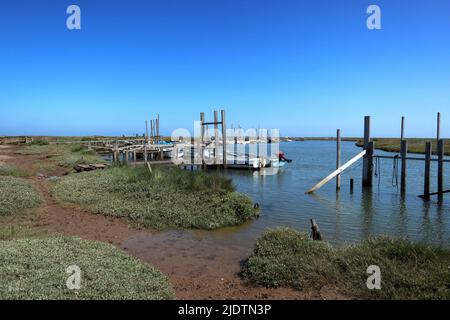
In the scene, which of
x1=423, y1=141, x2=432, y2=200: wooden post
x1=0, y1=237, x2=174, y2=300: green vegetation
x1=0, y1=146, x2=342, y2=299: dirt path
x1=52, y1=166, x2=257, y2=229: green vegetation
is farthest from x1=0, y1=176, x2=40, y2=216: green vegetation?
x1=423, y1=141, x2=432, y2=200: wooden post

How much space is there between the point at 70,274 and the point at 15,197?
8.39 m

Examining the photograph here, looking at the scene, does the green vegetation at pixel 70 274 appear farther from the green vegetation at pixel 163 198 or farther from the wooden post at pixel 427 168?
the wooden post at pixel 427 168

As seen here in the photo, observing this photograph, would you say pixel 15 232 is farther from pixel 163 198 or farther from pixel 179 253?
pixel 163 198

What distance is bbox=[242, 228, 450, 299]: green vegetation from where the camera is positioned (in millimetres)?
5312

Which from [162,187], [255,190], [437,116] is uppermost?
[437,116]

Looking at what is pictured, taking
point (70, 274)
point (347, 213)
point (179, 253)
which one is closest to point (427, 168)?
point (347, 213)

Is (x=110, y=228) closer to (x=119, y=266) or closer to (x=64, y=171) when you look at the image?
(x=119, y=266)

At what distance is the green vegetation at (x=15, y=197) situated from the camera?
11133mm

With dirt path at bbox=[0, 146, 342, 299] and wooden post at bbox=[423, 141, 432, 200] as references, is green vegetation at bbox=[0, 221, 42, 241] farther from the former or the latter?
wooden post at bbox=[423, 141, 432, 200]

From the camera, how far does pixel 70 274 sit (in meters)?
5.59

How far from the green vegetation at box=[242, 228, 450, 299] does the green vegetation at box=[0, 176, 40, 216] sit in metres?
8.80

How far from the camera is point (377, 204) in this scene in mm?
15422
